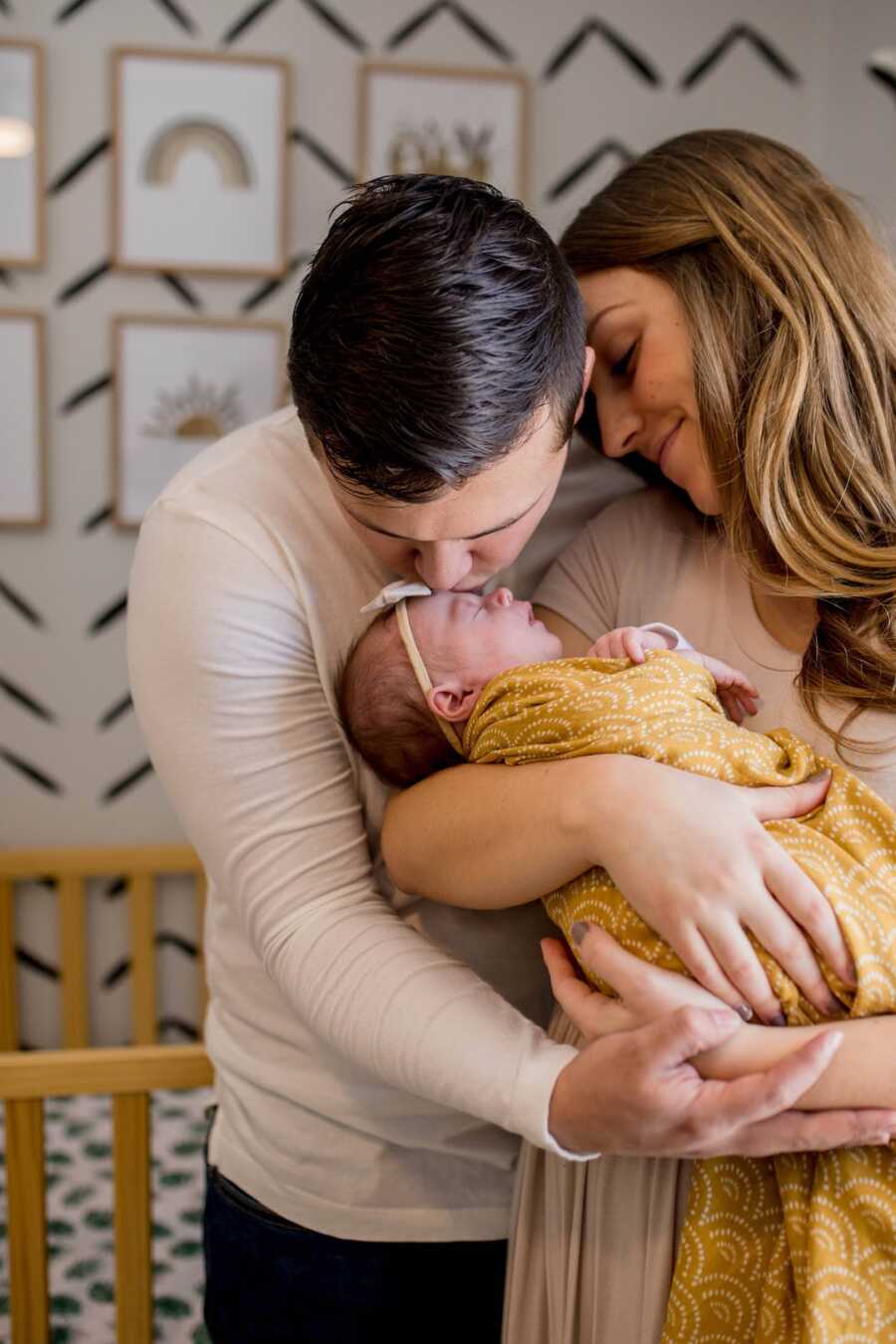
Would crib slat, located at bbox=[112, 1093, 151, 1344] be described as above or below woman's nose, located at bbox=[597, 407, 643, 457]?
below

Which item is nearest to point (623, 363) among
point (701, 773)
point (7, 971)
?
point (701, 773)

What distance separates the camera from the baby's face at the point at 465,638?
3.60 ft

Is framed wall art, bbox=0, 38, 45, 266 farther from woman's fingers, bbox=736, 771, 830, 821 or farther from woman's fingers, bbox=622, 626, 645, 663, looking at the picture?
woman's fingers, bbox=736, 771, 830, 821

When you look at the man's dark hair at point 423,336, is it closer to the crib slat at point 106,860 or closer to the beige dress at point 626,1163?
the beige dress at point 626,1163

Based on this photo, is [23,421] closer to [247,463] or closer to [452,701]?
[247,463]

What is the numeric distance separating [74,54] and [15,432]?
0.78 metres

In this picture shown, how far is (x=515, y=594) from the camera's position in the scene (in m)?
1.29

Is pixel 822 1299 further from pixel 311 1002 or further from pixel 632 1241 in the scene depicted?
pixel 311 1002

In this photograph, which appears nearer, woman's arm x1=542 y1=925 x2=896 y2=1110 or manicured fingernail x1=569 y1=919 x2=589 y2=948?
woman's arm x1=542 y1=925 x2=896 y2=1110

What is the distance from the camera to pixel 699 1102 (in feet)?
2.85

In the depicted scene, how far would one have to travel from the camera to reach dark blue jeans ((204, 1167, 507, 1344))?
46.9 inches

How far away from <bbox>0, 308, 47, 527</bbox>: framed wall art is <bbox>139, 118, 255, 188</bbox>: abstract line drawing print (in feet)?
1.30

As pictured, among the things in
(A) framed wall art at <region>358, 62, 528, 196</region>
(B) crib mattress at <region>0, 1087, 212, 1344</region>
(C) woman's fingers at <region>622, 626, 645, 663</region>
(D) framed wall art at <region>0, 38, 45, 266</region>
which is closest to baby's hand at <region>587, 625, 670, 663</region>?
(C) woman's fingers at <region>622, 626, 645, 663</region>

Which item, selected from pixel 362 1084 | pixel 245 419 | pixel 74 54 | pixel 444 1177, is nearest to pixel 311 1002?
pixel 362 1084
